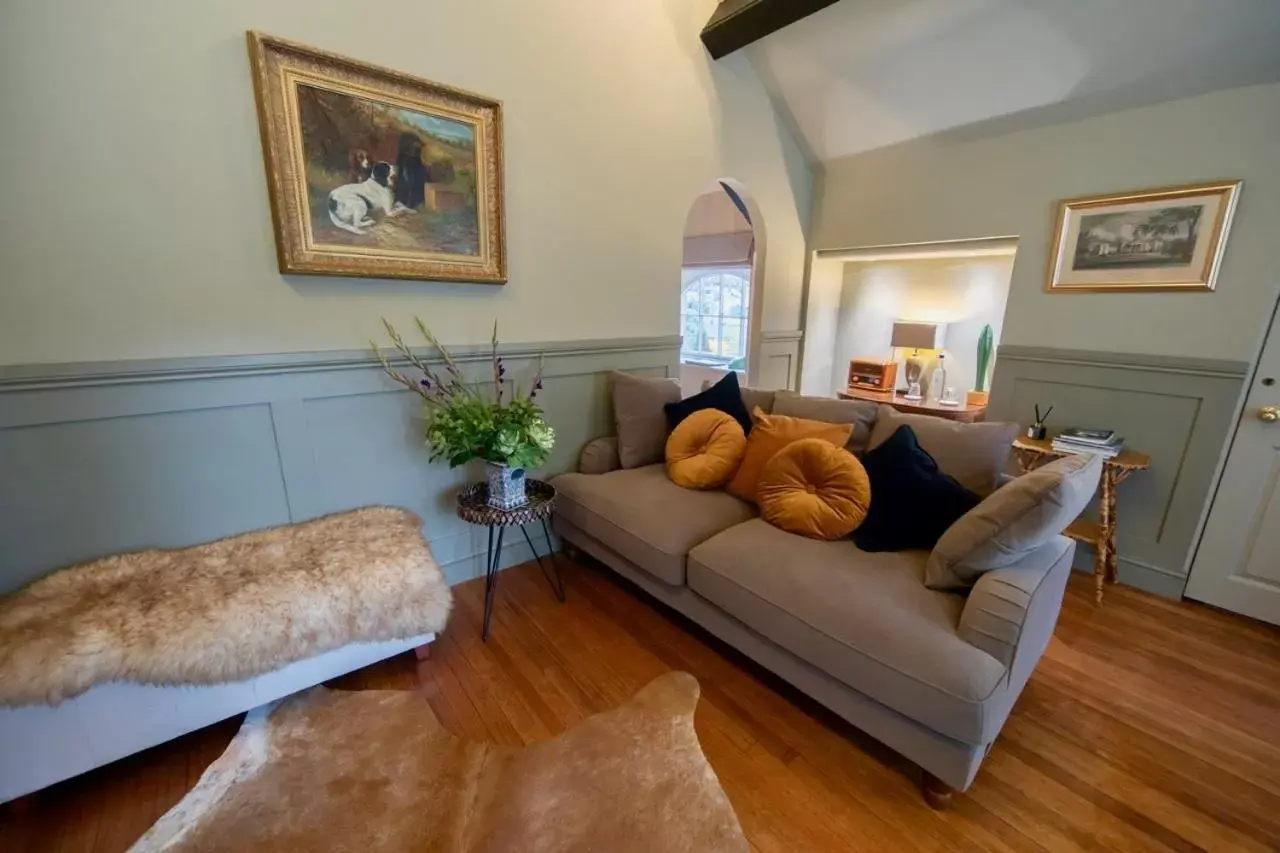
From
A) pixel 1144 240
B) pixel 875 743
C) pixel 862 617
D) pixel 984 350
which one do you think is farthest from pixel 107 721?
pixel 984 350

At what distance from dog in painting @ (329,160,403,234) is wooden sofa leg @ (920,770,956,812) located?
265 centimetres

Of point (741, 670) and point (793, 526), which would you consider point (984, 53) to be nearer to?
point (793, 526)

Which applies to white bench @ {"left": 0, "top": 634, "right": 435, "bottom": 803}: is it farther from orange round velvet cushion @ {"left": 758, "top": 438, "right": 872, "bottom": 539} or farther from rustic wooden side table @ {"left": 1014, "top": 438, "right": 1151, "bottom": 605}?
rustic wooden side table @ {"left": 1014, "top": 438, "right": 1151, "bottom": 605}

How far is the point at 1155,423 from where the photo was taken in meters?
2.39

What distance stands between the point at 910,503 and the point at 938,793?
84 centimetres

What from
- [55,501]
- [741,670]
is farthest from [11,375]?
[741,670]

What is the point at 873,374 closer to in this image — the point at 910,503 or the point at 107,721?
the point at 910,503

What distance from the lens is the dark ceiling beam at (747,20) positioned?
2.37m

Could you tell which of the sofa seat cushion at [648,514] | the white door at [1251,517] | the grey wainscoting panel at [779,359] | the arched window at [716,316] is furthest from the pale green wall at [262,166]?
the white door at [1251,517]

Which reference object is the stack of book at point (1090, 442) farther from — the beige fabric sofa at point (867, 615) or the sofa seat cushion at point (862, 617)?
the sofa seat cushion at point (862, 617)

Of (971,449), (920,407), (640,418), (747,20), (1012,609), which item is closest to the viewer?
(1012,609)

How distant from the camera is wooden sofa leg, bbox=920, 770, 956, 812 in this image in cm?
137

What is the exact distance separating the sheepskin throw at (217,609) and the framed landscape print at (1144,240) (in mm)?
3324

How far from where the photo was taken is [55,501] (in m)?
1.59
